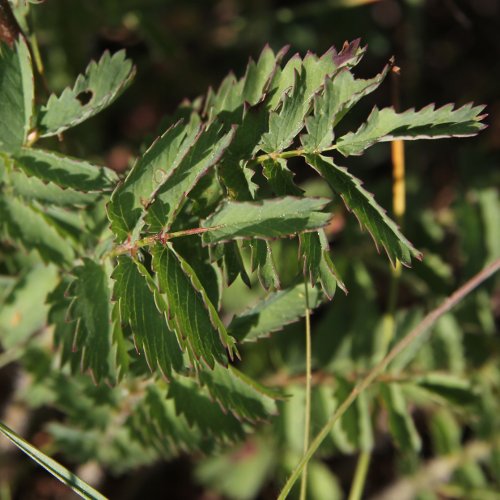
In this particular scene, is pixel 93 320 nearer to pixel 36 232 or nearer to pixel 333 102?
pixel 36 232

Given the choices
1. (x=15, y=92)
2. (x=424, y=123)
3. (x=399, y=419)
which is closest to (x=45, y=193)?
(x=15, y=92)

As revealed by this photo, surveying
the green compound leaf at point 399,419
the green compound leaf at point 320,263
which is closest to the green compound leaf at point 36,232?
the green compound leaf at point 320,263

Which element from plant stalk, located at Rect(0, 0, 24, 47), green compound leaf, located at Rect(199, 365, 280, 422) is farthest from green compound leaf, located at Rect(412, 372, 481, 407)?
plant stalk, located at Rect(0, 0, 24, 47)

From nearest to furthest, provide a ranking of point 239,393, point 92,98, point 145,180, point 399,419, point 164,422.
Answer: point 145,180 < point 92,98 < point 239,393 < point 164,422 < point 399,419

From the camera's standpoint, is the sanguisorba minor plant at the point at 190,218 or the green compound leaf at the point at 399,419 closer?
the sanguisorba minor plant at the point at 190,218

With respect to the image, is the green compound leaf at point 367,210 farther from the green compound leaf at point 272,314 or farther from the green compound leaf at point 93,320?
the green compound leaf at point 93,320

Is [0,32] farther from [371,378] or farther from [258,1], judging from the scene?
[258,1]

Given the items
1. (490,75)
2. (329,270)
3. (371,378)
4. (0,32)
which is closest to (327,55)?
(329,270)
